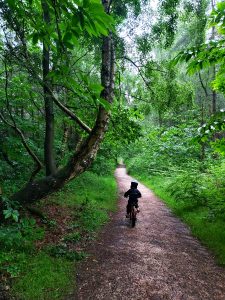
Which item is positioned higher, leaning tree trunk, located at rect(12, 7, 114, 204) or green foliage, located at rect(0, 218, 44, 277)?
leaning tree trunk, located at rect(12, 7, 114, 204)

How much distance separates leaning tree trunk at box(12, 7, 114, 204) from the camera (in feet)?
19.8

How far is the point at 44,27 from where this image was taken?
2051 mm

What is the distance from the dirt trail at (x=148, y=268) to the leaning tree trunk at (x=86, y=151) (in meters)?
2.00

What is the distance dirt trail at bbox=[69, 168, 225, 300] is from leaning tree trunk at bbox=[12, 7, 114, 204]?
6.55ft

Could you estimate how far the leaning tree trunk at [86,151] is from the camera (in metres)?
6.02

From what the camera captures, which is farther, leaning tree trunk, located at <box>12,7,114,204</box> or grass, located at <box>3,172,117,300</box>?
leaning tree trunk, located at <box>12,7,114,204</box>

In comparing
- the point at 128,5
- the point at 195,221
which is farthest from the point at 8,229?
the point at 128,5

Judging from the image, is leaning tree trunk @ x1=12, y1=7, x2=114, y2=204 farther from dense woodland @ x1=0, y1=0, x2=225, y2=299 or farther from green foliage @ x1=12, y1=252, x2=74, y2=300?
green foliage @ x1=12, y1=252, x2=74, y2=300

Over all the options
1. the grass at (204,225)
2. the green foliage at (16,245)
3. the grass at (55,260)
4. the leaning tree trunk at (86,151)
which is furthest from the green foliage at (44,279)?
the grass at (204,225)

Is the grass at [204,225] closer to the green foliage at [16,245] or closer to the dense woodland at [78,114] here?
the dense woodland at [78,114]

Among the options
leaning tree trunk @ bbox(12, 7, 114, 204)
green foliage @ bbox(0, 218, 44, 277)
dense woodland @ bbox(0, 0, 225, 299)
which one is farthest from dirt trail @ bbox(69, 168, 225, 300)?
leaning tree trunk @ bbox(12, 7, 114, 204)

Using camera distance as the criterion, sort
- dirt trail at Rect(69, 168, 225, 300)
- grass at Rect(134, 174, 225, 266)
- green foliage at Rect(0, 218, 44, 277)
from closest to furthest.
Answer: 1. green foliage at Rect(0, 218, 44, 277)
2. dirt trail at Rect(69, 168, 225, 300)
3. grass at Rect(134, 174, 225, 266)

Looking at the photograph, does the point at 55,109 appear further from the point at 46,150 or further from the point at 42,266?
the point at 42,266

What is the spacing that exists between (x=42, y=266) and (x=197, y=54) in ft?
16.7
